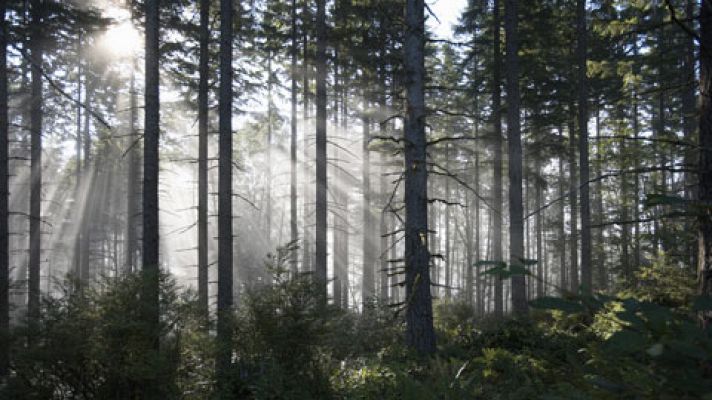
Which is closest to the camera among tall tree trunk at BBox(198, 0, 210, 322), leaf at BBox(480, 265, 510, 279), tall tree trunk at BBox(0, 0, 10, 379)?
leaf at BBox(480, 265, 510, 279)

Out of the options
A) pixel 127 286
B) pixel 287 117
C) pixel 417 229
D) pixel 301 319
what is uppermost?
pixel 287 117

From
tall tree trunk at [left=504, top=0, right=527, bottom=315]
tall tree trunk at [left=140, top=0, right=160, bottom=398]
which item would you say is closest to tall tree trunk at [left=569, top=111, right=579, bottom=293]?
tall tree trunk at [left=504, top=0, right=527, bottom=315]

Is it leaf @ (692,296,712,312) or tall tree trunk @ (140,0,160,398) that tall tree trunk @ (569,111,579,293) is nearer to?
tall tree trunk @ (140,0,160,398)

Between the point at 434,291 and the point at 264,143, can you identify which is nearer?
the point at 264,143

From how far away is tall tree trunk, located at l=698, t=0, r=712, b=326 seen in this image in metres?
3.54

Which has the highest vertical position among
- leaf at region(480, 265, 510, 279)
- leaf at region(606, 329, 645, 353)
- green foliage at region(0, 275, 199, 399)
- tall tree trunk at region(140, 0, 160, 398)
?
tall tree trunk at region(140, 0, 160, 398)

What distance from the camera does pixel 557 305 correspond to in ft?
3.89

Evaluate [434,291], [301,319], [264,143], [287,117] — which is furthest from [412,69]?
[434,291]

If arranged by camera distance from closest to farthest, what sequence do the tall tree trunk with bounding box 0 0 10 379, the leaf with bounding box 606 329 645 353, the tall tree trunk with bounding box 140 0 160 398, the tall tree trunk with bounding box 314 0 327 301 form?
the leaf with bounding box 606 329 645 353 < the tall tree trunk with bounding box 140 0 160 398 < the tall tree trunk with bounding box 0 0 10 379 < the tall tree trunk with bounding box 314 0 327 301

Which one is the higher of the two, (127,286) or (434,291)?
(127,286)

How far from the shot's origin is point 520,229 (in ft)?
46.8

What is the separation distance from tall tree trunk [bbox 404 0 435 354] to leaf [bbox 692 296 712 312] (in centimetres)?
714

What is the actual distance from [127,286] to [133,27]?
11653 millimetres

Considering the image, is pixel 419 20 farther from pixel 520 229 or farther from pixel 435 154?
pixel 435 154
